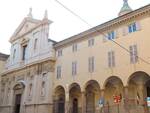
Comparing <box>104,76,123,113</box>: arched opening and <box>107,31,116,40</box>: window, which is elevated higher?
<box>107,31,116,40</box>: window

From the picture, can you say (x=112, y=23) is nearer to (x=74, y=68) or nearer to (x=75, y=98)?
(x=74, y=68)

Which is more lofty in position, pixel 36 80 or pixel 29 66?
pixel 29 66

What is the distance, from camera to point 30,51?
106ft

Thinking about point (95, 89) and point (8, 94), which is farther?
point (8, 94)

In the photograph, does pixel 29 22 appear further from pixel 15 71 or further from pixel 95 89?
pixel 95 89

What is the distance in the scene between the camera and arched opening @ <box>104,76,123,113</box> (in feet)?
69.4

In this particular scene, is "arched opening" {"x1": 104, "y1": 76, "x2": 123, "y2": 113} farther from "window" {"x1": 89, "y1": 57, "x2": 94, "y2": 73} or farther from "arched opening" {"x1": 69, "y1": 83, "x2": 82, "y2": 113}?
"arched opening" {"x1": 69, "y1": 83, "x2": 82, "y2": 113}

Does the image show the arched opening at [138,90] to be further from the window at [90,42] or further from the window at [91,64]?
the window at [90,42]

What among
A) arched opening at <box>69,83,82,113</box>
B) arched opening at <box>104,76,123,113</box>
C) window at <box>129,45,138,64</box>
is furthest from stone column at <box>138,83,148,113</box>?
arched opening at <box>69,83,82,113</box>

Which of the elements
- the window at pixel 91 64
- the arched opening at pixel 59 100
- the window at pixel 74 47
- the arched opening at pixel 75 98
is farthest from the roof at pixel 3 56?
the window at pixel 91 64

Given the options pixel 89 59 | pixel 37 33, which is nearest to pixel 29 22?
pixel 37 33

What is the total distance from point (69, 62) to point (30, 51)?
8.99 meters

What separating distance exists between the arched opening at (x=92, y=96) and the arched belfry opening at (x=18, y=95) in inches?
440

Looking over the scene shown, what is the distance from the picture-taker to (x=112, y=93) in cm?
2297
